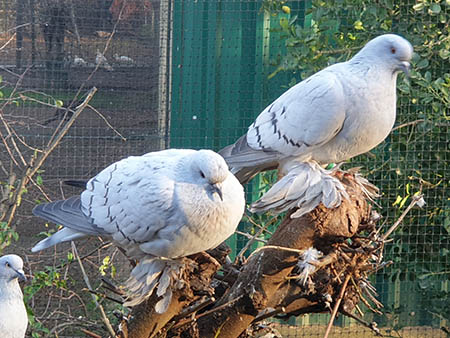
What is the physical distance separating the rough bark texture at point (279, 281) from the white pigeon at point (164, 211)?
106mm

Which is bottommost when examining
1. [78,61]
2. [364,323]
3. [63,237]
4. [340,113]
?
[364,323]

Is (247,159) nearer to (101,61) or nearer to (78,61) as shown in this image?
(101,61)

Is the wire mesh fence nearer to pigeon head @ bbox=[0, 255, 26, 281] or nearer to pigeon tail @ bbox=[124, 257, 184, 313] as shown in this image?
pigeon head @ bbox=[0, 255, 26, 281]

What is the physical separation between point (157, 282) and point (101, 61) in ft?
9.17

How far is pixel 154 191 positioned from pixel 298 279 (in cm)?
57

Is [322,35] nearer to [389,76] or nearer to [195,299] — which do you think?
[389,76]

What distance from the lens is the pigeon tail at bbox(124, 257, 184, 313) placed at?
226 cm

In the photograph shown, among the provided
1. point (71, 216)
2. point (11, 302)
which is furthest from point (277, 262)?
point (11, 302)

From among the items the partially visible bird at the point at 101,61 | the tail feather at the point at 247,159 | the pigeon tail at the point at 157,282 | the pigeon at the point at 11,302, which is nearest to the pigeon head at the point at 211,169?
the pigeon tail at the point at 157,282

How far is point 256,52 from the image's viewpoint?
4.55m

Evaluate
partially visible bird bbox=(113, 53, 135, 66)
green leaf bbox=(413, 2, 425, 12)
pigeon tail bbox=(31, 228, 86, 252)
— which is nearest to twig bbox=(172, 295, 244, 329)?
pigeon tail bbox=(31, 228, 86, 252)

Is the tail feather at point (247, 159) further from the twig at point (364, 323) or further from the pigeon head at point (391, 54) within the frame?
the twig at point (364, 323)

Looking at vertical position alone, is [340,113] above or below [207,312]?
above

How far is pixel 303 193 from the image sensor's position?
8.09ft
